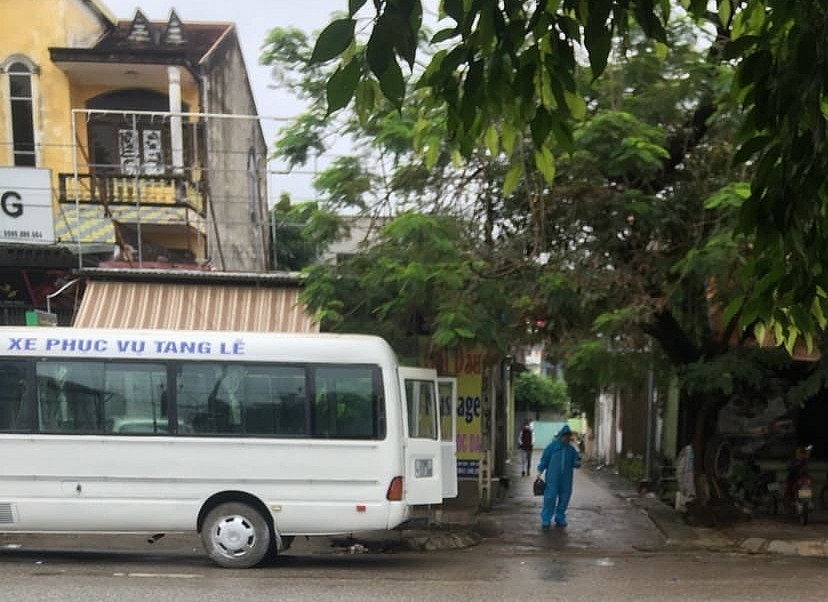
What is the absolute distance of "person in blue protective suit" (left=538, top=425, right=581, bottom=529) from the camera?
12.8 m

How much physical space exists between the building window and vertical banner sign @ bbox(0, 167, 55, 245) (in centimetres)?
241

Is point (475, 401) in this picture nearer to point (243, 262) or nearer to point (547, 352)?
point (547, 352)

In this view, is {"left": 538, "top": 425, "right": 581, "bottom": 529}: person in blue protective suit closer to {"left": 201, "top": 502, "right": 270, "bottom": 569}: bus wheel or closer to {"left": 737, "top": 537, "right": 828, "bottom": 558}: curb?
{"left": 737, "top": 537, "right": 828, "bottom": 558}: curb

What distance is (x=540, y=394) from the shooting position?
43125 mm

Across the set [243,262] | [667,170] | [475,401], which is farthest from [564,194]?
[243,262]

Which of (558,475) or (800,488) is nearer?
(558,475)

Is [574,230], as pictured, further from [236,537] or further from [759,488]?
[759,488]

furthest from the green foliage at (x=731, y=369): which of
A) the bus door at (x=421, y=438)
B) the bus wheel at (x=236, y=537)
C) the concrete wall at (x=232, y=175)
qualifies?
the concrete wall at (x=232, y=175)

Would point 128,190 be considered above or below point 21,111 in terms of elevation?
below

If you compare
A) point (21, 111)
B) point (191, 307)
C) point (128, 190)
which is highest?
point (21, 111)

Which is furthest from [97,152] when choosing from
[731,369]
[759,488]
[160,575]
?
[759,488]

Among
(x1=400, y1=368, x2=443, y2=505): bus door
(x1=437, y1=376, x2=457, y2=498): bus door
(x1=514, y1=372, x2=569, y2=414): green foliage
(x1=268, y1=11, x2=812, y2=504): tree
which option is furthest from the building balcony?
(x1=514, y1=372, x2=569, y2=414): green foliage

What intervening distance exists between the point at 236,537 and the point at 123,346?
2.40 meters

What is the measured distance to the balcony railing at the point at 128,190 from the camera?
15055 mm
